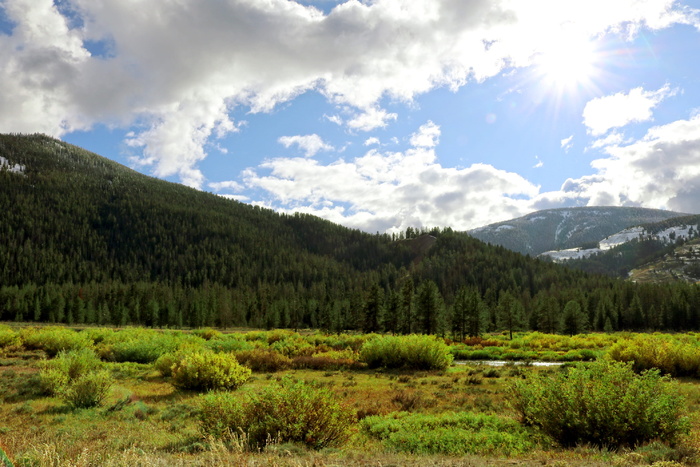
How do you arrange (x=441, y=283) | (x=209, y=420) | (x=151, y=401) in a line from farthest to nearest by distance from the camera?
1. (x=441, y=283)
2. (x=151, y=401)
3. (x=209, y=420)

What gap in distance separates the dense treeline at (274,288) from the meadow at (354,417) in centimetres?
4681

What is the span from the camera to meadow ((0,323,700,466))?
761 cm

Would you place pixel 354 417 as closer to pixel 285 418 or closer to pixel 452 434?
pixel 285 418

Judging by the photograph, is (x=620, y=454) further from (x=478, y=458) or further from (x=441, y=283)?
(x=441, y=283)

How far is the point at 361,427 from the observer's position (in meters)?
11.7

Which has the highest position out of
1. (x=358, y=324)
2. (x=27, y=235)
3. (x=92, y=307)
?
(x=27, y=235)

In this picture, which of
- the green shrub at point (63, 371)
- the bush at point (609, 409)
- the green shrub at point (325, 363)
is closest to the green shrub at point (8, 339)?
the green shrub at point (63, 371)

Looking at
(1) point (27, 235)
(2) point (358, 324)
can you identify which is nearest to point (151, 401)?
(2) point (358, 324)

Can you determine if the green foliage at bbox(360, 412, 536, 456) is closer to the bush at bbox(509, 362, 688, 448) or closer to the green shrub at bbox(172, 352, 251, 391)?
the bush at bbox(509, 362, 688, 448)

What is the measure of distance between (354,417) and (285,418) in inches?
90.2

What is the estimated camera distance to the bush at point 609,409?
836 centimetres

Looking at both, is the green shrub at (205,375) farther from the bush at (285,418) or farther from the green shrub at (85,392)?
the bush at (285,418)

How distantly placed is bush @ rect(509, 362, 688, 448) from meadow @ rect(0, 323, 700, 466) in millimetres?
27

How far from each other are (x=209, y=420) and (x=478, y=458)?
20.9 feet
